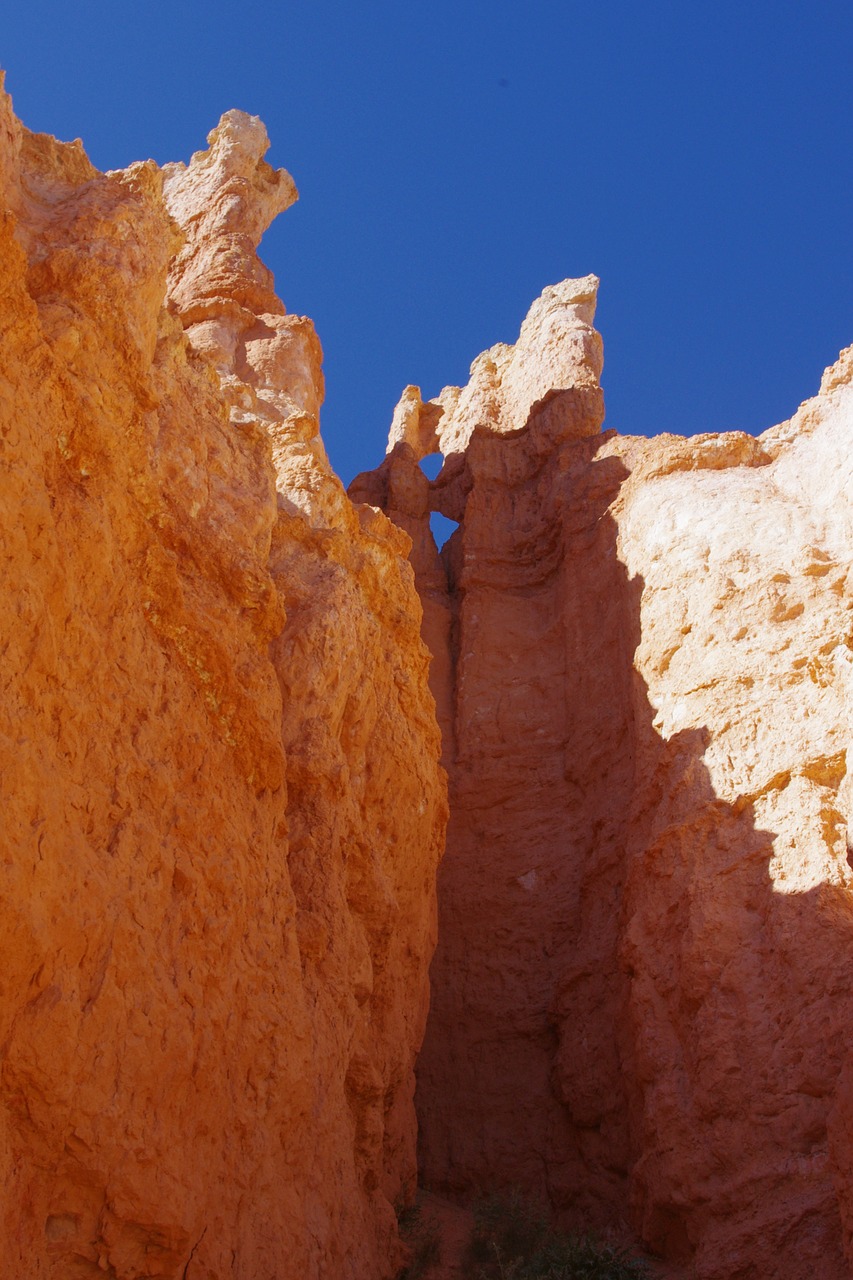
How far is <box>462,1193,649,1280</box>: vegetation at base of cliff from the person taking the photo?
1073 centimetres

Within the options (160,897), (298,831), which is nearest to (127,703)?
(160,897)

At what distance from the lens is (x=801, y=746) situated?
516 inches

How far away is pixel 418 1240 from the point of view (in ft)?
36.7

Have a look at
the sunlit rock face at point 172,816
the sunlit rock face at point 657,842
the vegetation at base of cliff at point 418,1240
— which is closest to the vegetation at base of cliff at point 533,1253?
the vegetation at base of cliff at point 418,1240

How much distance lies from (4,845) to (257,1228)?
3478 mm

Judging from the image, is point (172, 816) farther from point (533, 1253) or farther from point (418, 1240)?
point (533, 1253)

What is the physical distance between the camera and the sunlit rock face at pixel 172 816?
6715 millimetres

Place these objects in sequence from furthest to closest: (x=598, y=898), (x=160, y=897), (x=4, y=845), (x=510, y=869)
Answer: (x=510, y=869)
(x=598, y=898)
(x=160, y=897)
(x=4, y=845)

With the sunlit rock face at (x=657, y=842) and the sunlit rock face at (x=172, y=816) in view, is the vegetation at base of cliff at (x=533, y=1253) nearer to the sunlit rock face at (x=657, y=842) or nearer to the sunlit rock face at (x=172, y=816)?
the sunlit rock face at (x=657, y=842)

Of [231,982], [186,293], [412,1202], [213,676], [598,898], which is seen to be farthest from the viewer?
[186,293]

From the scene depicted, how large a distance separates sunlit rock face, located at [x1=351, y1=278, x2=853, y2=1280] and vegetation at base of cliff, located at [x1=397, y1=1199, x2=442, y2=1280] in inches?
82.6

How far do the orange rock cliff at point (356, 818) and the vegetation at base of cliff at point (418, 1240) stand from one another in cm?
29

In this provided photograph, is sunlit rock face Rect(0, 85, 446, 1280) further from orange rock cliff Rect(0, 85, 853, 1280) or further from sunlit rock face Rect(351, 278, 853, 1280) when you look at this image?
sunlit rock face Rect(351, 278, 853, 1280)

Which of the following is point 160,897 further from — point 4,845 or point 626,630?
point 626,630
